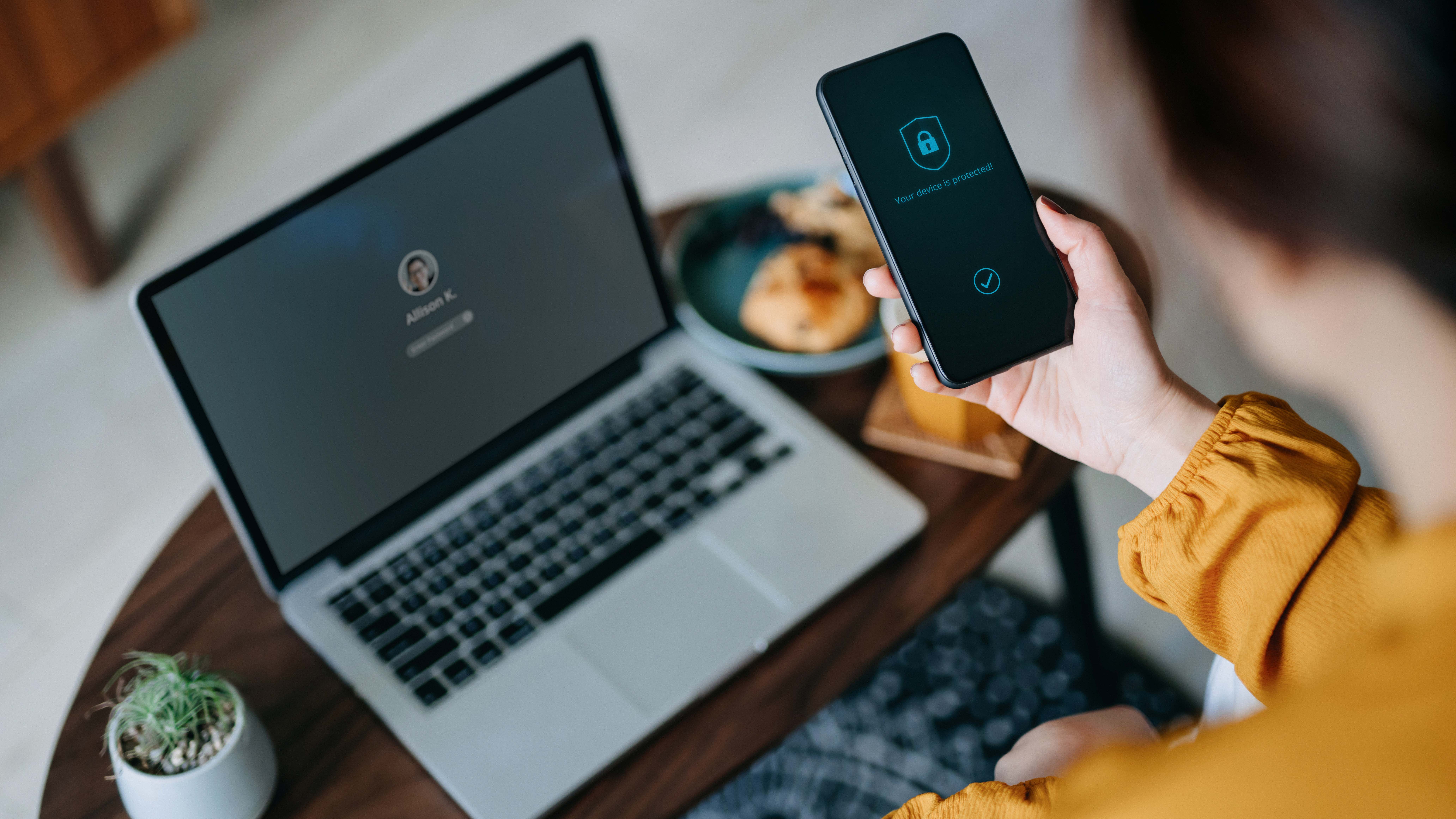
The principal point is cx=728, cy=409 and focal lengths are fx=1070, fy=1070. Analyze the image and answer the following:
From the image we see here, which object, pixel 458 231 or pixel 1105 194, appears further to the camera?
pixel 1105 194

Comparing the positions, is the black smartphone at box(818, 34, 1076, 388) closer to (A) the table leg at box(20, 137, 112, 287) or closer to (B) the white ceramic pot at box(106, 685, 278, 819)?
(B) the white ceramic pot at box(106, 685, 278, 819)

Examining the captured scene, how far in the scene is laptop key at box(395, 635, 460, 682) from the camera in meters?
0.85

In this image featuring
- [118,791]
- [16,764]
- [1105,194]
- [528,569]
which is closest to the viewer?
[118,791]

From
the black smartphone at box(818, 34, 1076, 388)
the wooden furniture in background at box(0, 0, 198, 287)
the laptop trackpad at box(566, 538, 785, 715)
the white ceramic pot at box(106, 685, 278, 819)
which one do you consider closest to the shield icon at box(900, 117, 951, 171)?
the black smartphone at box(818, 34, 1076, 388)

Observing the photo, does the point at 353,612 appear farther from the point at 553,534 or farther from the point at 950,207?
the point at 950,207

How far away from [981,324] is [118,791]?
726 mm

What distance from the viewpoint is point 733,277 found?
1.14m

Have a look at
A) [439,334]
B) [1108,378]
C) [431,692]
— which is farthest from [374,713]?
[1108,378]

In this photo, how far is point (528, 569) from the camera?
0.91 meters

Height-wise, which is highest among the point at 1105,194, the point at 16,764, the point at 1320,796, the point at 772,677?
the point at 1320,796

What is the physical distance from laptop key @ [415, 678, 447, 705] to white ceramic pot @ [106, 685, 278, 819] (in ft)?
0.37

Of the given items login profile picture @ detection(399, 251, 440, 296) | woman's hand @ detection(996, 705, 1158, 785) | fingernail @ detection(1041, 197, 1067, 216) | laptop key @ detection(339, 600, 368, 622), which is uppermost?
login profile picture @ detection(399, 251, 440, 296)

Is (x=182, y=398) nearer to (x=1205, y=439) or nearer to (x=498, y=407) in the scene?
(x=498, y=407)

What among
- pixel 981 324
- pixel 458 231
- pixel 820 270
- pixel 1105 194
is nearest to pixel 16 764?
pixel 458 231
